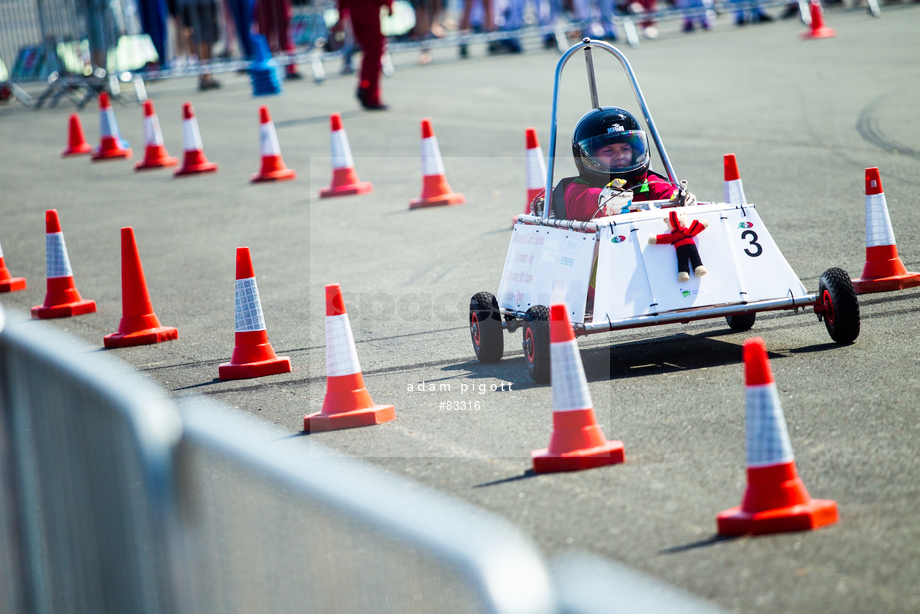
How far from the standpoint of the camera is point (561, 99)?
1934 cm

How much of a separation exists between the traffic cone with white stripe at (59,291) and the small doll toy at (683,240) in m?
5.07

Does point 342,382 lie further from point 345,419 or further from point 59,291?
point 59,291

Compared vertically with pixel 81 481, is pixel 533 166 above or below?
above

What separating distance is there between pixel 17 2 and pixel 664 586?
2508cm

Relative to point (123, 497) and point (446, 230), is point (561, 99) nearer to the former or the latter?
point (446, 230)

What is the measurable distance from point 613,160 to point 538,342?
56.8 inches

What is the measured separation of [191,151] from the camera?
640 inches

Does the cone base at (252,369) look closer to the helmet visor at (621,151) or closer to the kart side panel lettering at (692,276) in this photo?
the kart side panel lettering at (692,276)

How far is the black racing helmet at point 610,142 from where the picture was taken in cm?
715

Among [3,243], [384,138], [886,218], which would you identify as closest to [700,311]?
[886,218]

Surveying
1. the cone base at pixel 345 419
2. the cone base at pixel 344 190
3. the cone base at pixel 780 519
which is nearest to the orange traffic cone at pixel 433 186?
the cone base at pixel 344 190

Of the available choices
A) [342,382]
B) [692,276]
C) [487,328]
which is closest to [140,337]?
[487,328]

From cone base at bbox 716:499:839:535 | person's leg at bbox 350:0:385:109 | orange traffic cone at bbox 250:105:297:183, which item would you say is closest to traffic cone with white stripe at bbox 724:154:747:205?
cone base at bbox 716:499:839:535

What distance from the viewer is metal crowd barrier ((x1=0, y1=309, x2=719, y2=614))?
6.03 ft
